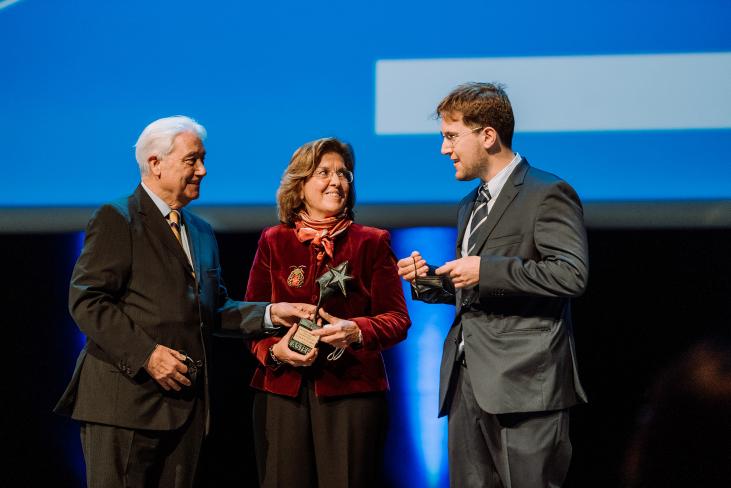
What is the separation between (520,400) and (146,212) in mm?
1179

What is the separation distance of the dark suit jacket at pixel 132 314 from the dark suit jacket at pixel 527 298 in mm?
809

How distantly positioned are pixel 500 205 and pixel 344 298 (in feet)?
1.89

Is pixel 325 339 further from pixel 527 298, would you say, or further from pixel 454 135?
pixel 454 135

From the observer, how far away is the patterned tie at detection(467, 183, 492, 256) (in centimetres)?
231

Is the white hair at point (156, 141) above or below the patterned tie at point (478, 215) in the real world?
above

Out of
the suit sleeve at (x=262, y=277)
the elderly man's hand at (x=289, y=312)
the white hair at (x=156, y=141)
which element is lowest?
the elderly man's hand at (x=289, y=312)

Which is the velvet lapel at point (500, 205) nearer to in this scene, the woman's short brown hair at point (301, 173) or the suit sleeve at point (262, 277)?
the woman's short brown hair at point (301, 173)

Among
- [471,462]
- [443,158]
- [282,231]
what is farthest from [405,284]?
[471,462]

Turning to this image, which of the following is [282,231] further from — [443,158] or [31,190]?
[31,190]

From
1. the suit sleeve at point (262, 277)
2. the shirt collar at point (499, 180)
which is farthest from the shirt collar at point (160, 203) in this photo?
the shirt collar at point (499, 180)

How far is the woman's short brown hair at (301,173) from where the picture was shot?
8.46 feet

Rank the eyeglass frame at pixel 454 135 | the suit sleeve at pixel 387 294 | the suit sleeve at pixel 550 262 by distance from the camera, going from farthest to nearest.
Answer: the suit sleeve at pixel 387 294
the eyeglass frame at pixel 454 135
the suit sleeve at pixel 550 262

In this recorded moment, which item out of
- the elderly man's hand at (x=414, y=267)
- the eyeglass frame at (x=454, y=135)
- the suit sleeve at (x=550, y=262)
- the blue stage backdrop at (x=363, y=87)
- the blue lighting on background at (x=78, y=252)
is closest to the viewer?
the suit sleeve at (x=550, y=262)

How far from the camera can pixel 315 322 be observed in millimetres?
2350
